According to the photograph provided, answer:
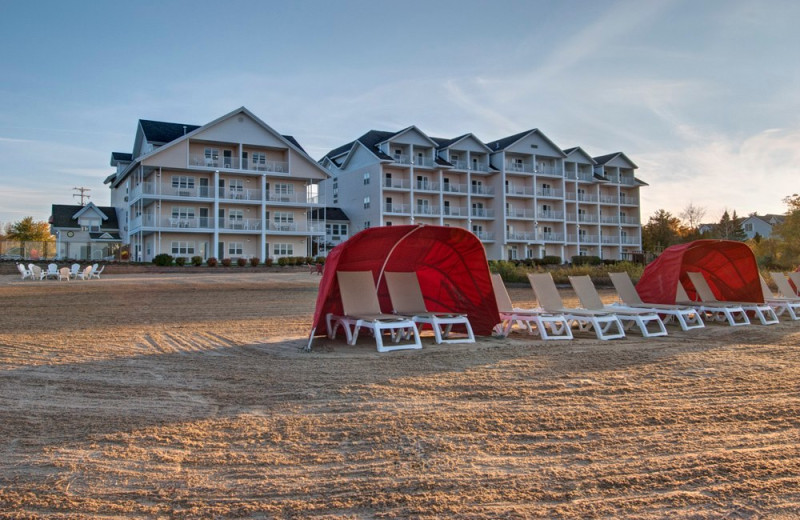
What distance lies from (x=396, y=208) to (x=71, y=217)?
1076 inches

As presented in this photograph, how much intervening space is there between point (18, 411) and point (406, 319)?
567cm

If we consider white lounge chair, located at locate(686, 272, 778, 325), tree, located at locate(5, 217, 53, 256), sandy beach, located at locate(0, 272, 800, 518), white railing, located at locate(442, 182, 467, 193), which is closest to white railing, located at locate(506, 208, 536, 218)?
white railing, located at locate(442, 182, 467, 193)

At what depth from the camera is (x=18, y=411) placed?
5496 millimetres

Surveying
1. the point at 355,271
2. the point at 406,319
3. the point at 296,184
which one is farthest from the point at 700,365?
the point at 296,184

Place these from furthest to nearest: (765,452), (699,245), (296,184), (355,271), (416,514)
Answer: (296,184) < (699,245) < (355,271) < (765,452) < (416,514)

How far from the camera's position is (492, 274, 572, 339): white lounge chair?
35.6 ft

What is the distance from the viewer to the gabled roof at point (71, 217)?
1956 inches

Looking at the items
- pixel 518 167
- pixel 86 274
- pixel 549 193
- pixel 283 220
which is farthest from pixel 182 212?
pixel 549 193

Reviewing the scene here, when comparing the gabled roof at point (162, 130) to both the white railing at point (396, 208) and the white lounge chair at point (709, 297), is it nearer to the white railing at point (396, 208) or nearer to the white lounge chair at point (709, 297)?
the white railing at point (396, 208)

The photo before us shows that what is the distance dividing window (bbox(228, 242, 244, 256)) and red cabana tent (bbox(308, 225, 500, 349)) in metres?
33.7

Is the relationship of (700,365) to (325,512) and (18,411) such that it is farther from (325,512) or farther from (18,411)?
(18,411)

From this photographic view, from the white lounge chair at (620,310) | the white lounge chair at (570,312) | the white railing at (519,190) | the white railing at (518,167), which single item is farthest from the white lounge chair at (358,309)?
the white railing at (518,167)

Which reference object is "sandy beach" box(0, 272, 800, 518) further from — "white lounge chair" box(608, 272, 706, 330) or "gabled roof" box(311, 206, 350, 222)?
"gabled roof" box(311, 206, 350, 222)

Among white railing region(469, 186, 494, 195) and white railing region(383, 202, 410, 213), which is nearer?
white railing region(383, 202, 410, 213)
